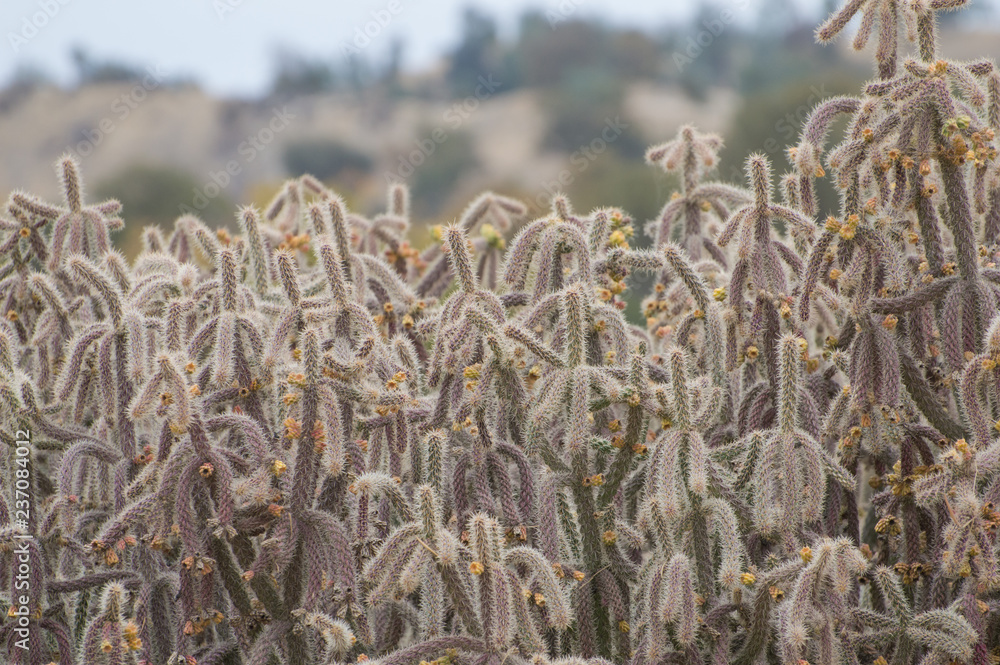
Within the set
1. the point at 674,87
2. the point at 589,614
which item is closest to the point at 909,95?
the point at 589,614

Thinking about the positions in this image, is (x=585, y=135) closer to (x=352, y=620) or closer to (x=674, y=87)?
(x=674, y=87)

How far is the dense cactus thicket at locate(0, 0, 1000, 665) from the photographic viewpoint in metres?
2.46

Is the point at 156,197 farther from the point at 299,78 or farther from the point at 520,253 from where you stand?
the point at 299,78

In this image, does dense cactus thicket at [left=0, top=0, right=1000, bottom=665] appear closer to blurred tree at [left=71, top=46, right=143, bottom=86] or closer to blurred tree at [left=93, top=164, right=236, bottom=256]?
blurred tree at [left=93, top=164, right=236, bottom=256]

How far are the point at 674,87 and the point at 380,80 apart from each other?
2188cm

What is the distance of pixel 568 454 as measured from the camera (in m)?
2.83

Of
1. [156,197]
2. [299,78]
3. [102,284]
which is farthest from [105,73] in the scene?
[102,284]

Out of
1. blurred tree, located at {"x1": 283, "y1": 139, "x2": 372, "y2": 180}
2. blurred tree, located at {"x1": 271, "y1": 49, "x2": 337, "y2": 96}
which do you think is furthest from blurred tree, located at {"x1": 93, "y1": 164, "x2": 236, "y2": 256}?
blurred tree, located at {"x1": 271, "y1": 49, "x2": 337, "y2": 96}

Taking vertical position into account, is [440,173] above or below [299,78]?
below

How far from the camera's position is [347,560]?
248cm

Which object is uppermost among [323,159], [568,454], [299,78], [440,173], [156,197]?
[299,78]

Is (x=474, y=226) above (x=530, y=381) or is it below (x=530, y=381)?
above

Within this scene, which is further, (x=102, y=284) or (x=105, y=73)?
(x=105, y=73)

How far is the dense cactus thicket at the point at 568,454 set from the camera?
2.46 m
